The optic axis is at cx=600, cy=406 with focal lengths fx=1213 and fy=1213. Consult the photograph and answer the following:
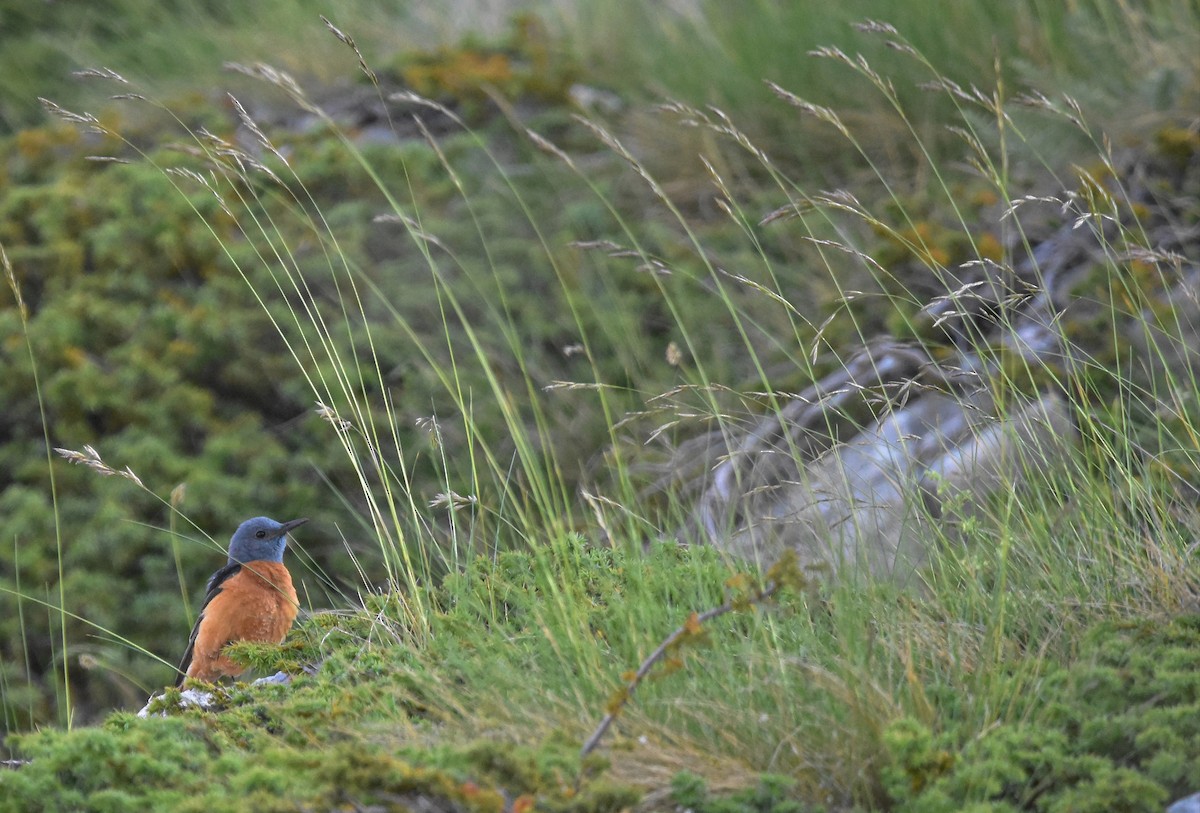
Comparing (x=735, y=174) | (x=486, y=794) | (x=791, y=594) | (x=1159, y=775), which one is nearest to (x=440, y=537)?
(x=791, y=594)

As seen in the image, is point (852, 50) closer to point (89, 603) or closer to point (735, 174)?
point (735, 174)

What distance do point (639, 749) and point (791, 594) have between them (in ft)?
1.86

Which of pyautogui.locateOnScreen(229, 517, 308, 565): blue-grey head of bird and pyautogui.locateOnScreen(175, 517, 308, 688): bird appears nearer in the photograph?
pyautogui.locateOnScreen(175, 517, 308, 688): bird

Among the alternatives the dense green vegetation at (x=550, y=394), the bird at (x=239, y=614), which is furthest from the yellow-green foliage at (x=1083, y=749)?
the bird at (x=239, y=614)

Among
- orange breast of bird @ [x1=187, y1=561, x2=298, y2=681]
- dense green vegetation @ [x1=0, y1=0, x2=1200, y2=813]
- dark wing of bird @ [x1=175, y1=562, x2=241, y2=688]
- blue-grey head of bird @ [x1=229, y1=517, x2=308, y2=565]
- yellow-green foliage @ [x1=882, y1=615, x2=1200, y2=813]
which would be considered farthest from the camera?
blue-grey head of bird @ [x1=229, y1=517, x2=308, y2=565]

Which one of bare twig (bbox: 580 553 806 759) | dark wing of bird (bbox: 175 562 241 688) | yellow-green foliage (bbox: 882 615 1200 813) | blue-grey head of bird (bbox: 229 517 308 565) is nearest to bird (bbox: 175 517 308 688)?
dark wing of bird (bbox: 175 562 241 688)

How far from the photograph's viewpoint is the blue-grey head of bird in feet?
13.7

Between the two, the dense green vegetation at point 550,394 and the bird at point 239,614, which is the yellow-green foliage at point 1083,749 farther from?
the bird at point 239,614

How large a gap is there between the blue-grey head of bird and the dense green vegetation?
0.33 metres

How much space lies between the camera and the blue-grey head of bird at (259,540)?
418cm

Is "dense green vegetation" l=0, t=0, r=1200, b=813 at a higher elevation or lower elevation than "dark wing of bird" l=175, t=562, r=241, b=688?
higher

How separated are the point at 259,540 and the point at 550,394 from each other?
6.87ft

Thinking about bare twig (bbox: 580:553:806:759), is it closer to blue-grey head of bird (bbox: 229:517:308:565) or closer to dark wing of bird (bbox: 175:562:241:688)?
dark wing of bird (bbox: 175:562:241:688)

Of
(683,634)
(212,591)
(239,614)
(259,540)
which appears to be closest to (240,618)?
(239,614)
